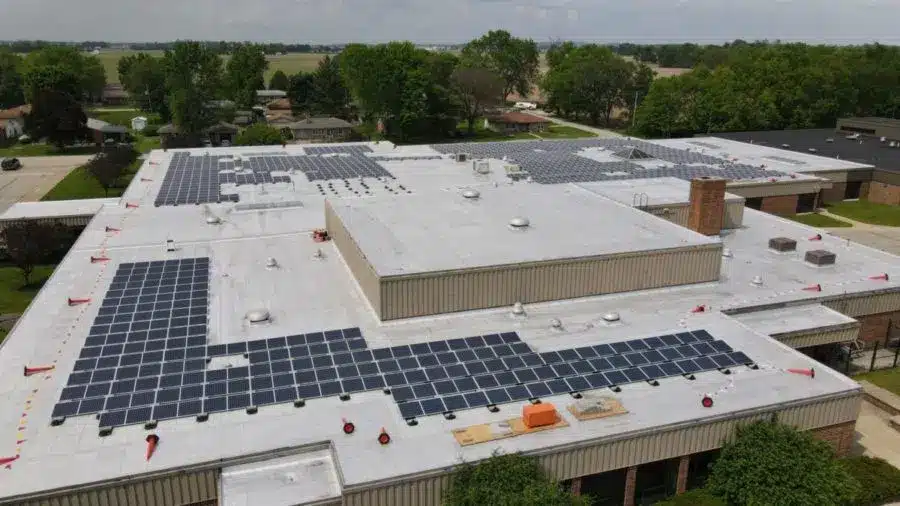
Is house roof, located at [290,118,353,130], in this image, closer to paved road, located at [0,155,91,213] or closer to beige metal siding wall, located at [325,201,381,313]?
paved road, located at [0,155,91,213]

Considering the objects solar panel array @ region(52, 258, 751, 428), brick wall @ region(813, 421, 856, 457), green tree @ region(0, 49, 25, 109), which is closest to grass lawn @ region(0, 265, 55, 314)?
solar panel array @ region(52, 258, 751, 428)

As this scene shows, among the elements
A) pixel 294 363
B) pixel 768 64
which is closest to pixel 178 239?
pixel 294 363

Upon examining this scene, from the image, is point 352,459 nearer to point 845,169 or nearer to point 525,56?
point 845,169

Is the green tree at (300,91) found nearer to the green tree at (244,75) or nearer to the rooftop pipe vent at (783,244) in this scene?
the green tree at (244,75)

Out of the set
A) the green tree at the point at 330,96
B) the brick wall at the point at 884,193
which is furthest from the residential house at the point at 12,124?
the brick wall at the point at 884,193

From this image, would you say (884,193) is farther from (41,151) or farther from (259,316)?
(41,151)

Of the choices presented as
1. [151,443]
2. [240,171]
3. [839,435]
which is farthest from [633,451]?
[240,171]
